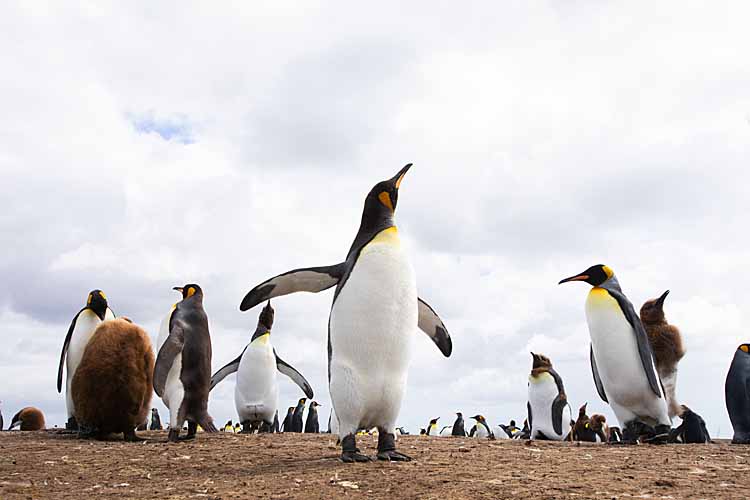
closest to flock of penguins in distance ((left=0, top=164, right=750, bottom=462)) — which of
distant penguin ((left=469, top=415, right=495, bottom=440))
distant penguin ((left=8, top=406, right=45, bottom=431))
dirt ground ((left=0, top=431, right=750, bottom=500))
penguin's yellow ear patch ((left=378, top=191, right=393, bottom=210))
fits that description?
penguin's yellow ear patch ((left=378, top=191, right=393, bottom=210))

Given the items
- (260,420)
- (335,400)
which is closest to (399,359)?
(335,400)

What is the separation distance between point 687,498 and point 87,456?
17.7 ft

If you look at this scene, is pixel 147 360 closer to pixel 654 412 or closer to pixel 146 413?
pixel 146 413

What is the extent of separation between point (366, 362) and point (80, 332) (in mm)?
6476

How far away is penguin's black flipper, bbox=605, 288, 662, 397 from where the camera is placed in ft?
28.3

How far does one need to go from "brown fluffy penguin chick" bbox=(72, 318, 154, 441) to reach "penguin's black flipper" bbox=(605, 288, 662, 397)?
5833mm

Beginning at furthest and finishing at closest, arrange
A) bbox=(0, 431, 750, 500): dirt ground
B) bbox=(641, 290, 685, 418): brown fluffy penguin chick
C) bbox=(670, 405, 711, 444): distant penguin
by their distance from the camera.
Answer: bbox=(641, 290, 685, 418): brown fluffy penguin chick → bbox=(670, 405, 711, 444): distant penguin → bbox=(0, 431, 750, 500): dirt ground

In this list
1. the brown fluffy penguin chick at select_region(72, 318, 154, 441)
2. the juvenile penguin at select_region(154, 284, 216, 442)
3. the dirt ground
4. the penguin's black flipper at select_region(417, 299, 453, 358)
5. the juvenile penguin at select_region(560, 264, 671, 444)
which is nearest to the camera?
the dirt ground

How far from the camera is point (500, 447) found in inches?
291

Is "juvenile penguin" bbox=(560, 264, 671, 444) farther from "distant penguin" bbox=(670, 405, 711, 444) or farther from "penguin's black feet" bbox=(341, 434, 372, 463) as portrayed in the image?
"penguin's black feet" bbox=(341, 434, 372, 463)

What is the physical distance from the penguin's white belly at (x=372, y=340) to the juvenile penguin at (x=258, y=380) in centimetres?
840

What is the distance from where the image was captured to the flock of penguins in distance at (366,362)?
5.98 m

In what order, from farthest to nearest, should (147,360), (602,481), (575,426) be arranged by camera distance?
(575,426), (147,360), (602,481)

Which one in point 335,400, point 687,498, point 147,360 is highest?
point 147,360
